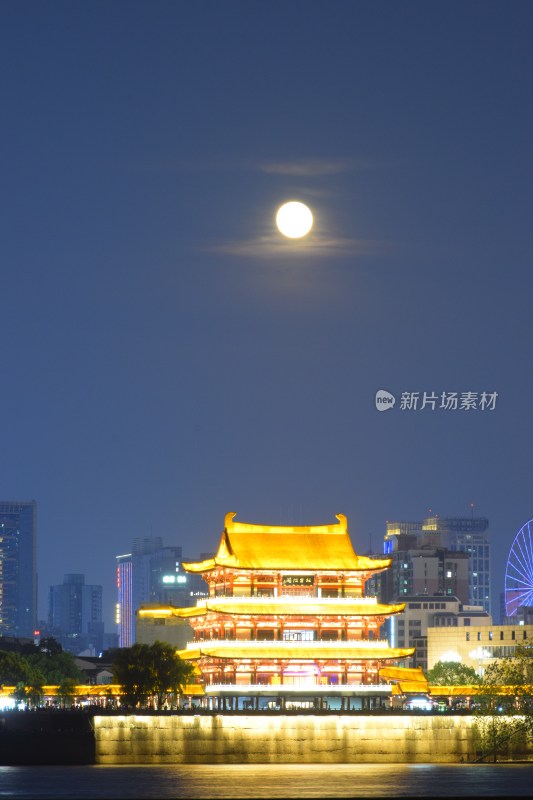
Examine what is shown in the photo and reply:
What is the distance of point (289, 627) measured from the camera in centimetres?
17662

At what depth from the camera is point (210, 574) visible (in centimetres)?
18388

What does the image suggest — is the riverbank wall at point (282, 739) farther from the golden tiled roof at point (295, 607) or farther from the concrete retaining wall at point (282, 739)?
the golden tiled roof at point (295, 607)

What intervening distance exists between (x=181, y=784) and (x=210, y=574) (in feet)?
174

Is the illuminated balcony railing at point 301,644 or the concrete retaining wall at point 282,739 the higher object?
the illuminated balcony railing at point 301,644

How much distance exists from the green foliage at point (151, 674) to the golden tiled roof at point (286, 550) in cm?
1031

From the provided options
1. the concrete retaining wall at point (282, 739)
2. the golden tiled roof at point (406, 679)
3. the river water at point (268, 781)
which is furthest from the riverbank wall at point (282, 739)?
the golden tiled roof at point (406, 679)

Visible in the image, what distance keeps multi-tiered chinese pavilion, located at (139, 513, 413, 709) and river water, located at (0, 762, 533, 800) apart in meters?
19.6

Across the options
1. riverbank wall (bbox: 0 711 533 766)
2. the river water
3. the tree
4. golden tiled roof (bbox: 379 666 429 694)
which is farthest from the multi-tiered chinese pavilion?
the river water

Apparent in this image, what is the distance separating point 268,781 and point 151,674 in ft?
161

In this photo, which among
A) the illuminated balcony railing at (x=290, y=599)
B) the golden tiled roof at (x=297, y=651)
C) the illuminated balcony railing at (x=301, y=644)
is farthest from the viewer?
the illuminated balcony railing at (x=290, y=599)

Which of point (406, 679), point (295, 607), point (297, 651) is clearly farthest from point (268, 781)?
point (406, 679)

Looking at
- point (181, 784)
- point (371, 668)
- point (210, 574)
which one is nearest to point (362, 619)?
point (371, 668)

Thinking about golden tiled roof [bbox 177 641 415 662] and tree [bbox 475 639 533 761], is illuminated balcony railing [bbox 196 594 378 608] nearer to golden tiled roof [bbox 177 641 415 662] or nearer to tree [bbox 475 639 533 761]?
golden tiled roof [bbox 177 641 415 662]

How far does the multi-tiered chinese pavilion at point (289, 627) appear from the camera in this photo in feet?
569
